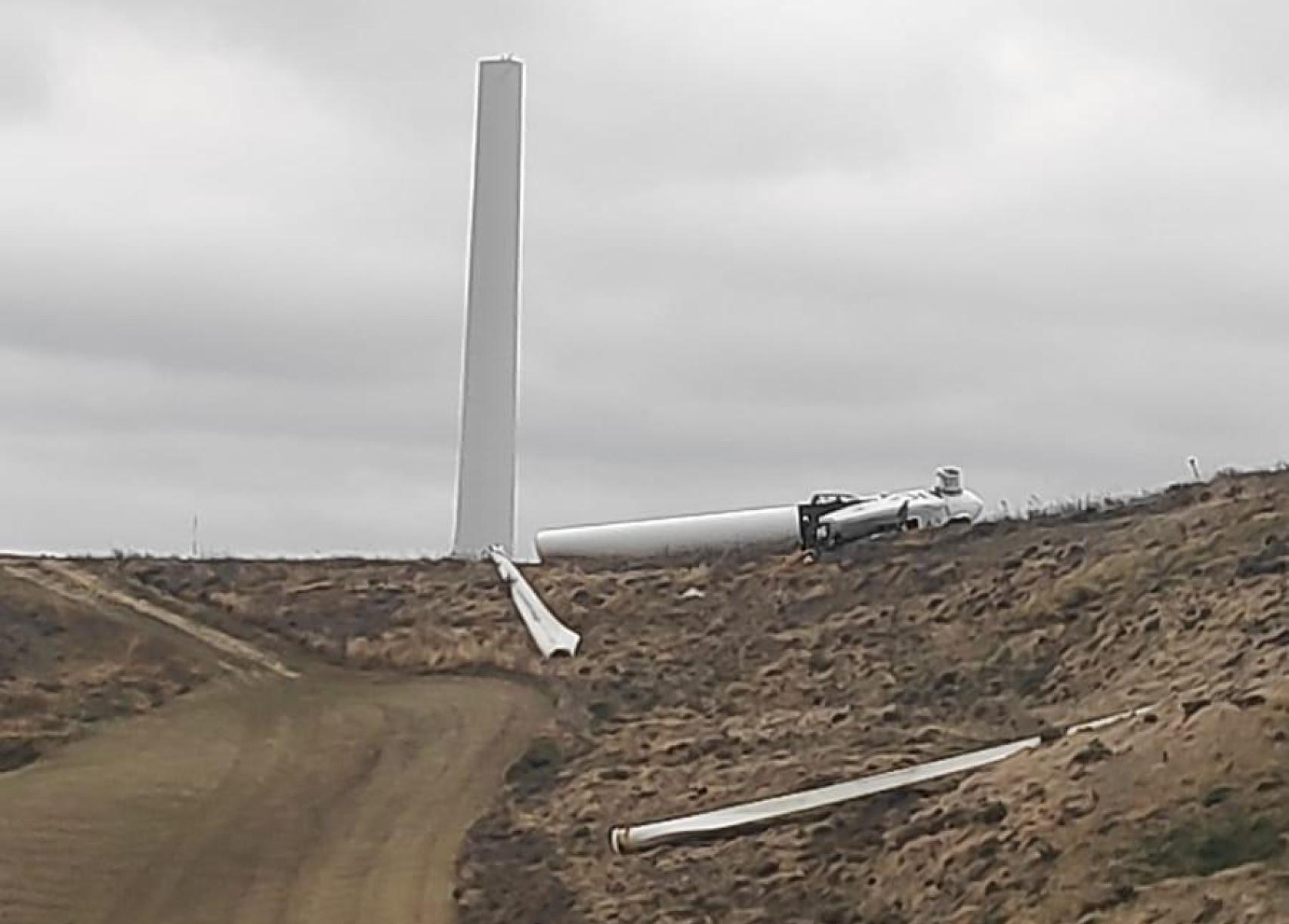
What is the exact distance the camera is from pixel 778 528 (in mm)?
51156

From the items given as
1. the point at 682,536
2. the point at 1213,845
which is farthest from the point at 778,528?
the point at 1213,845

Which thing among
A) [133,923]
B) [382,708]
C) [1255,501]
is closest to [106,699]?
[382,708]

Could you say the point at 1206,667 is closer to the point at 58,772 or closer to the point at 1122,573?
the point at 1122,573

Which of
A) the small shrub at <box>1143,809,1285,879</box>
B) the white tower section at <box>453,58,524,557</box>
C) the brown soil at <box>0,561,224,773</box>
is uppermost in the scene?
the white tower section at <box>453,58,524,557</box>

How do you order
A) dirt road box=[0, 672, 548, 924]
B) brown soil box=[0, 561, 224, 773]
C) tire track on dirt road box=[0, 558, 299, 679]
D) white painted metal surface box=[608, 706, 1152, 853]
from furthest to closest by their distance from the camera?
tire track on dirt road box=[0, 558, 299, 679]
brown soil box=[0, 561, 224, 773]
white painted metal surface box=[608, 706, 1152, 853]
dirt road box=[0, 672, 548, 924]

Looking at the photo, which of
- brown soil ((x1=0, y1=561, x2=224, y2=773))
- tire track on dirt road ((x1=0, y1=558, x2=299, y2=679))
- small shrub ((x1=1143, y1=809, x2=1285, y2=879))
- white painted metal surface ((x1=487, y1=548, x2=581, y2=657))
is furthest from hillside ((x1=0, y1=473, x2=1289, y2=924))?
brown soil ((x1=0, y1=561, x2=224, y2=773))

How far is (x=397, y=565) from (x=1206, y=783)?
103ft

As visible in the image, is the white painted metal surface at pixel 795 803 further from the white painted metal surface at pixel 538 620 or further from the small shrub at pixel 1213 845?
the white painted metal surface at pixel 538 620

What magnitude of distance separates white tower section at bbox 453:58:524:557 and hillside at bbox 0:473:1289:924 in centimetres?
558

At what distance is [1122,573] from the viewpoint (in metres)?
36.3

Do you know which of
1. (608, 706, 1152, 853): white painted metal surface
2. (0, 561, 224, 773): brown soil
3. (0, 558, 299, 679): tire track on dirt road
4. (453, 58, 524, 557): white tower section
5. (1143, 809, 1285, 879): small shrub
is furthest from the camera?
(453, 58, 524, 557): white tower section

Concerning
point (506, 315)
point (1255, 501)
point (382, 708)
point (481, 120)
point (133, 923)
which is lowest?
point (133, 923)

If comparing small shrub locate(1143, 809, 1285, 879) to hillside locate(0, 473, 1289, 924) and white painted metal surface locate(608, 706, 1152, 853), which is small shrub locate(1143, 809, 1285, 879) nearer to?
hillside locate(0, 473, 1289, 924)

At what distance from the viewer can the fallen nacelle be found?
1896 inches
